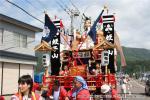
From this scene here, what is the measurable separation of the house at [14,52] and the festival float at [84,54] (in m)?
17.3

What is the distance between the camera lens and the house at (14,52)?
32.3 m

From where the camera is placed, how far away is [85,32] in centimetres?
1545

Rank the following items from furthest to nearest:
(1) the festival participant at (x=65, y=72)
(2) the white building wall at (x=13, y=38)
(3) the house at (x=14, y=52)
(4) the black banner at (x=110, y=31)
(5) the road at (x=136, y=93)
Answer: (2) the white building wall at (x=13, y=38) < (3) the house at (x=14, y=52) < (5) the road at (x=136, y=93) < (1) the festival participant at (x=65, y=72) < (4) the black banner at (x=110, y=31)

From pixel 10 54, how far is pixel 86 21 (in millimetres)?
18270

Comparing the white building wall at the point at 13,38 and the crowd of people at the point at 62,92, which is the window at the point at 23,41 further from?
the crowd of people at the point at 62,92

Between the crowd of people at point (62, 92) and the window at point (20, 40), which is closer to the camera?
the crowd of people at point (62, 92)

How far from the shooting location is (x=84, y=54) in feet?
48.6

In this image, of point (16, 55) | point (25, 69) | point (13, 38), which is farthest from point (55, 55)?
point (25, 69)

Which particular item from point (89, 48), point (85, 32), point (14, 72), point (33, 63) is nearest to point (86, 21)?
point (85, 32)

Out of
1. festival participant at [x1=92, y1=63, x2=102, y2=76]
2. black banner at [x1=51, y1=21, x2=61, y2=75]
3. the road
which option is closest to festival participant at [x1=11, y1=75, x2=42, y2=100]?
black banner at [x1=51, y1=21, x2=61, y2=75]

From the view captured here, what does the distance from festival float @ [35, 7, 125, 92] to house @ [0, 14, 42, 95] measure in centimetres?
1730

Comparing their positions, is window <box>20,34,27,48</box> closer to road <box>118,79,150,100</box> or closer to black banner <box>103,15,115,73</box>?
road <box>118,79,150,100</box>

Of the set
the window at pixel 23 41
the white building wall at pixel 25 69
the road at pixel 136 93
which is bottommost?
the road at pixel 136 93

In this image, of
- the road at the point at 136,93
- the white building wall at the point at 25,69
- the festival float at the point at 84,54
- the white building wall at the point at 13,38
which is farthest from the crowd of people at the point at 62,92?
the white building wall at the point at 25,69
